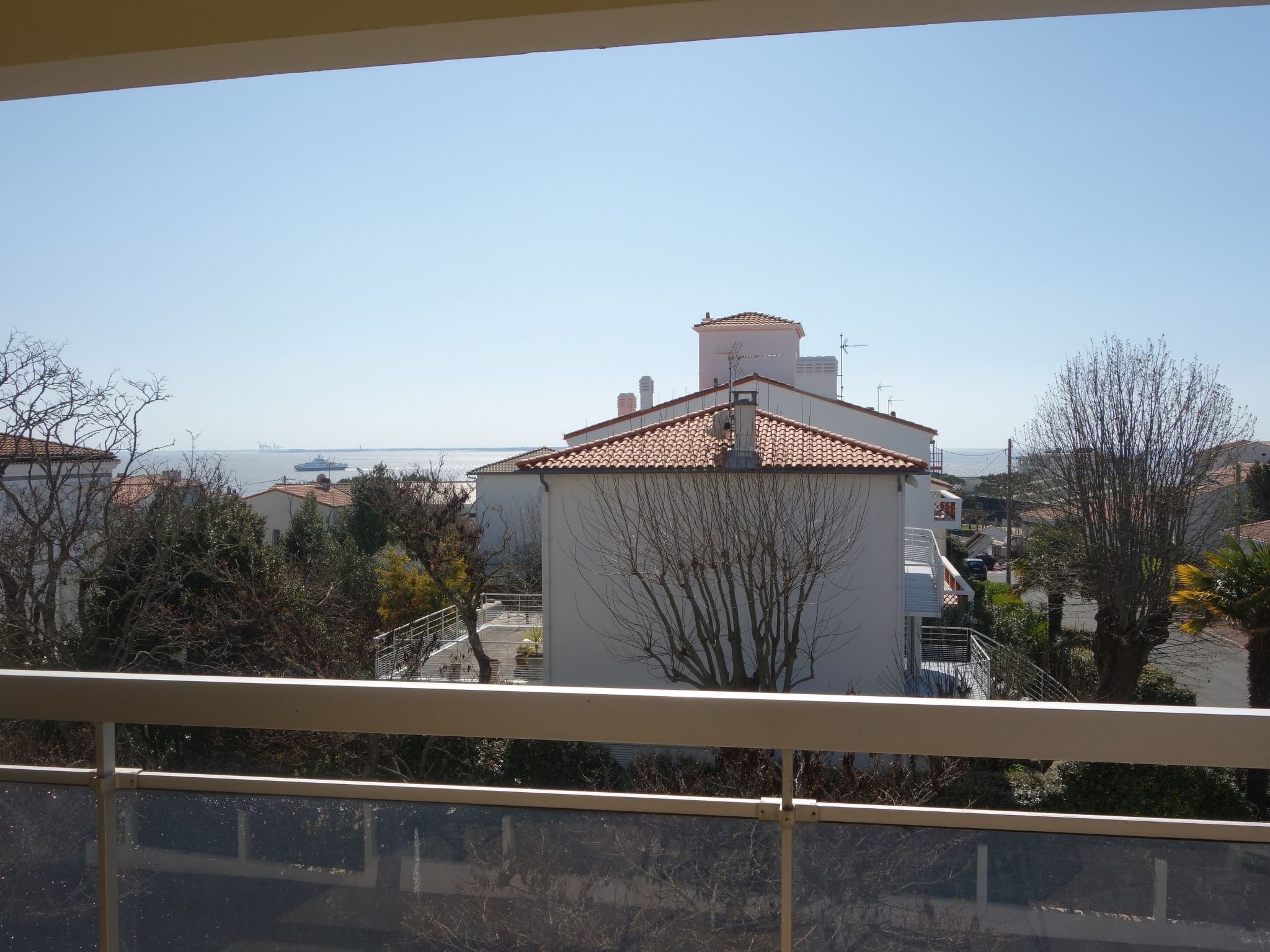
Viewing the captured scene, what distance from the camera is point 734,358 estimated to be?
1953 cm

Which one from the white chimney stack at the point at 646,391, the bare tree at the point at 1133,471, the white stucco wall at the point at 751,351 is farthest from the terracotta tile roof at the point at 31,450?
the bare tree at the point at 1133,471

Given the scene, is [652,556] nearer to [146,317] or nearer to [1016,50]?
[1016,50]

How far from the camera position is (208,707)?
1145 millimetres

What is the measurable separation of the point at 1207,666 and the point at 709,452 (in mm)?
11197

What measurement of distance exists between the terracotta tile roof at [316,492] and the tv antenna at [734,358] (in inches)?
467

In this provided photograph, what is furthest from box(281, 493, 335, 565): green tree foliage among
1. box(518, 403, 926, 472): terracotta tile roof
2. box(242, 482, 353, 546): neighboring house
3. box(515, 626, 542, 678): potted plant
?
box(518, 403, 926, 472): terracotta tile roof

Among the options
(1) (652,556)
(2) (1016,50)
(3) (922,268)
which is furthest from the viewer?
(3) (922,268)

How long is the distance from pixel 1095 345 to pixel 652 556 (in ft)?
34.7

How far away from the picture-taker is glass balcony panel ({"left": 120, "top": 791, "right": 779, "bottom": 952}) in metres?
1.05

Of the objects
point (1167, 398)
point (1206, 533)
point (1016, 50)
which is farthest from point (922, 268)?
point (1016, 50)

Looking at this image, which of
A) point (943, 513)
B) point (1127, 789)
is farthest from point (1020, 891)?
point (943, 513)

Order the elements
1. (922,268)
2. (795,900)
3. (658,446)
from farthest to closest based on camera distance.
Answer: (922,268), (658,446), (795,900)

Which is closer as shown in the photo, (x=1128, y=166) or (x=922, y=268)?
(x=1128, y=166)

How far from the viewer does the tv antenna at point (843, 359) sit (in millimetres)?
23672
